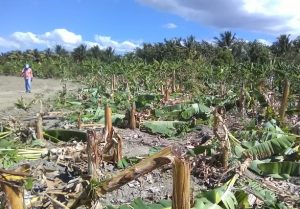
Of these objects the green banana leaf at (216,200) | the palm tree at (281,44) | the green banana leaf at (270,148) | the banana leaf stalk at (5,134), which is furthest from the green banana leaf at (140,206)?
the palm tree at (281,44)

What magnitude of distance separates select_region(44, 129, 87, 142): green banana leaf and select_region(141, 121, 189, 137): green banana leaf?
4.40 ft

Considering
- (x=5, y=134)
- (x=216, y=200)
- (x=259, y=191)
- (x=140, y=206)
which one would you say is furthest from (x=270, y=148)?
(x=5, y=134)

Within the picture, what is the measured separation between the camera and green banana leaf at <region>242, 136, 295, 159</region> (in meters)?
5.06

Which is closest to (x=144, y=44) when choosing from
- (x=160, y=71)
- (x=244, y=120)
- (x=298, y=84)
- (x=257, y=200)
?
(x=160, y=71)

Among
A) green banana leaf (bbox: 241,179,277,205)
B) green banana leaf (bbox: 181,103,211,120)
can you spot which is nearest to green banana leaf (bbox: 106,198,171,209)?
green banana leaf (bbox: 241,179,277,205)

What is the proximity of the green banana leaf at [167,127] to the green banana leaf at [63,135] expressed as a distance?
4.40ft

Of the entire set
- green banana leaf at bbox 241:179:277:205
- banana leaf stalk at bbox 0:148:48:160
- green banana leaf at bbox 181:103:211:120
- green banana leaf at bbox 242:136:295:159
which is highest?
green banana leaf at bbox 181:103:211:120

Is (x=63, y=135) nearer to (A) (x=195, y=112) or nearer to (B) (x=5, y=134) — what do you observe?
(B) (x=5, y=134)

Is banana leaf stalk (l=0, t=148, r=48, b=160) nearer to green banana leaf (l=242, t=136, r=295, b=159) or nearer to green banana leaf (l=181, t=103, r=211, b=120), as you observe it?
green banana leaf (l=242, t=136, r=295, b=159)

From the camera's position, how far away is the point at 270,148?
5.13m

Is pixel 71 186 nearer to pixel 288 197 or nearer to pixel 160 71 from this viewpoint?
pixel 288 197

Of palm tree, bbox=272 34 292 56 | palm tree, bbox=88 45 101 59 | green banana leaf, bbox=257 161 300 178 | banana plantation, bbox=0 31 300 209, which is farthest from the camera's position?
palm tree, bbox=88 45 101 59

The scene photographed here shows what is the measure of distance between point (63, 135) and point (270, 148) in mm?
3085

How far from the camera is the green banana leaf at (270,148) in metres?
5.06
